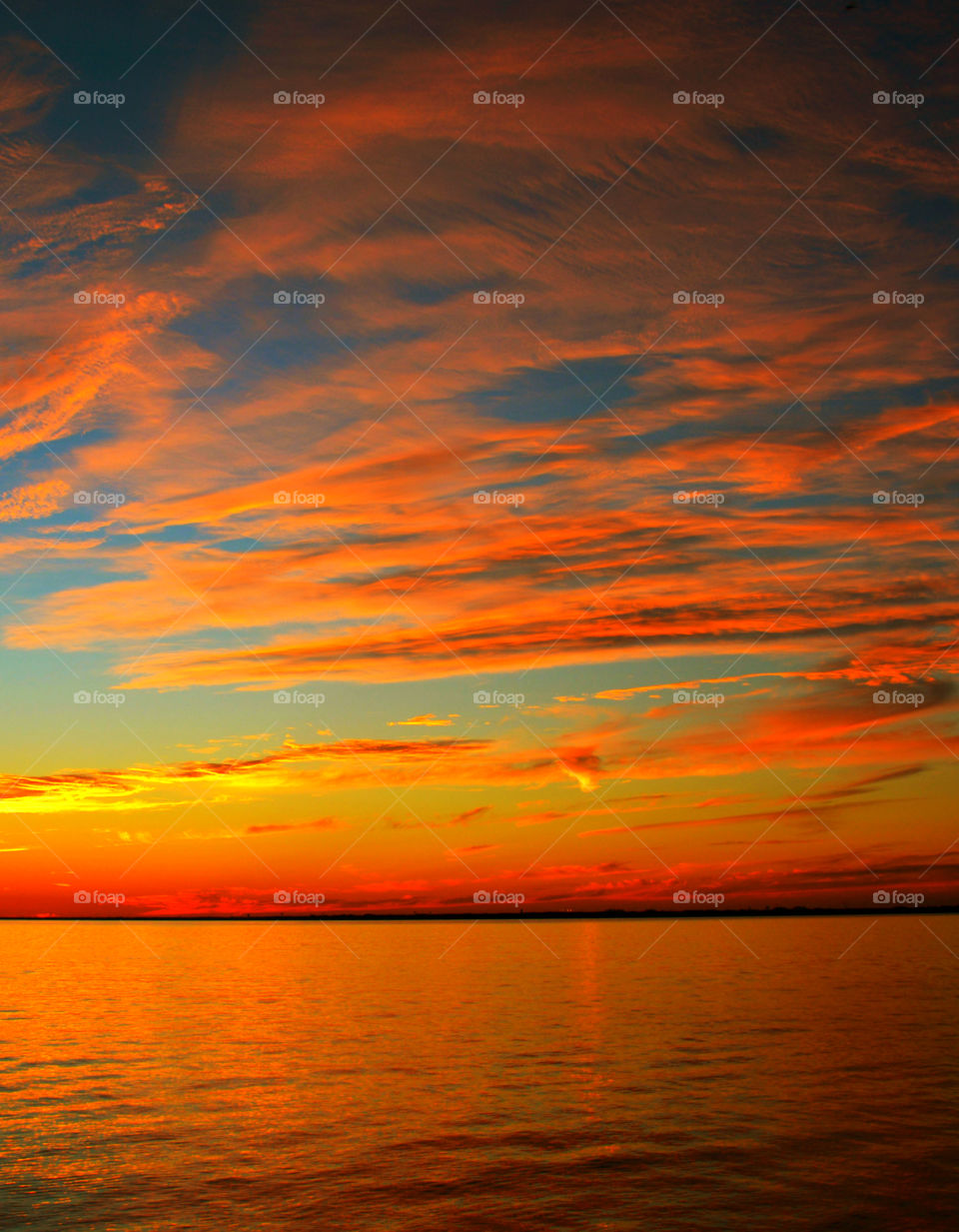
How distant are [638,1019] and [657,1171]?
27759mm

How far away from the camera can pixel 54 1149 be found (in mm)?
24859

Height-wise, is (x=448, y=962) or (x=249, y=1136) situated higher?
(x=249, y=1136)

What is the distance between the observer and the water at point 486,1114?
20.1 metres

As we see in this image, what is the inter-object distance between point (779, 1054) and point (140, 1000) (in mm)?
43599

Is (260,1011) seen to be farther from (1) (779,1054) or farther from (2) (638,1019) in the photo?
(1) (779,1054)

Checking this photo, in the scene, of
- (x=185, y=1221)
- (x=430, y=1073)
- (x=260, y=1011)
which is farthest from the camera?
(x=260, y=1011)

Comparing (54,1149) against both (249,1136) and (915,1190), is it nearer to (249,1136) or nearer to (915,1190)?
(249,1136)

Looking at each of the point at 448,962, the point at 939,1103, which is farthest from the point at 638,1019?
the point at 448,962

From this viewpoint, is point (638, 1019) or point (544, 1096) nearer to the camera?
point (544, 1096)

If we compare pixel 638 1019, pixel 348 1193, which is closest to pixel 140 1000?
pixel 638 1019

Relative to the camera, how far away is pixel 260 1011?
57.1m

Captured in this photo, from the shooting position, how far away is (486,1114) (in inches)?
1105

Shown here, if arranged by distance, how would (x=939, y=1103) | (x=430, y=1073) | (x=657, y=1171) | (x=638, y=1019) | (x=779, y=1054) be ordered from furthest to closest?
(x=638, y=1019) → (x=779, y=1054) → (x=430, y=1073) → (x=939, y=1103) → (x=657, y=1171)

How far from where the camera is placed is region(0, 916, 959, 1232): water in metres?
20.1
